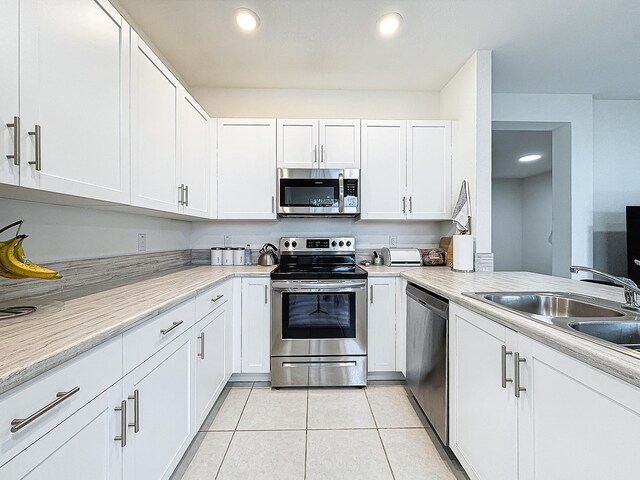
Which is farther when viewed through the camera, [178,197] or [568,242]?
[568,242]

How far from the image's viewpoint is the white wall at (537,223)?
710 cm

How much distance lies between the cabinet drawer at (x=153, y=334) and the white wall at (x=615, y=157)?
3.96 metres

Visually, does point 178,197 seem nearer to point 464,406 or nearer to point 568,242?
point 464,406

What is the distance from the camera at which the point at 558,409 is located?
2.92 ft

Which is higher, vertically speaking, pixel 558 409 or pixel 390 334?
pixel 558 409

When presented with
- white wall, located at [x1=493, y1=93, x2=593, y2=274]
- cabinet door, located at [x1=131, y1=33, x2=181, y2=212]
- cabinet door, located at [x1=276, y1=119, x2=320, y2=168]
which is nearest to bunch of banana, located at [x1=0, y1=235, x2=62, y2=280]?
cabinet door, located at [x1=131, y1=33, x2=181, y2=212]

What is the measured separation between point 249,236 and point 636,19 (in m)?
3.25

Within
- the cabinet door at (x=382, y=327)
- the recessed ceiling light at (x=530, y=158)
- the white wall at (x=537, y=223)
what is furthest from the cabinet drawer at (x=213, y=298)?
the white wall at (x=537, y=223)

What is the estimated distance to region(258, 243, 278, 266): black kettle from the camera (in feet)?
9.33

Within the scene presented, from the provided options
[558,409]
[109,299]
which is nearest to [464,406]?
[558,409]

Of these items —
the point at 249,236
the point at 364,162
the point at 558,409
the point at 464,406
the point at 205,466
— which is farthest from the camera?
the point at 249,236

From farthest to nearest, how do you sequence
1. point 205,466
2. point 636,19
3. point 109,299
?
point 636,19, point 205,466, point 109,299

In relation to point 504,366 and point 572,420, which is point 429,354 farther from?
point 572,420

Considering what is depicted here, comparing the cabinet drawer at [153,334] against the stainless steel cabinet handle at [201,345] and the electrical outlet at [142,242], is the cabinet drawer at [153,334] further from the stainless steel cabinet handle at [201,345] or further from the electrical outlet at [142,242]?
the electrical outlet at [142,242]
